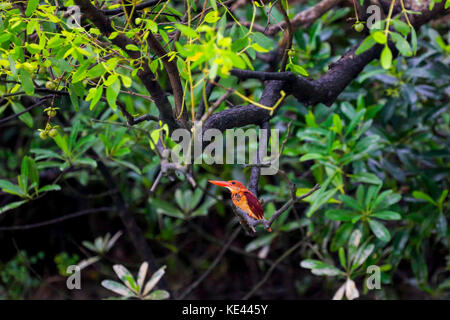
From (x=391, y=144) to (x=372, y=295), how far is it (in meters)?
0.65

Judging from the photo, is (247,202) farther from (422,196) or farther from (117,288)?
(422,196)

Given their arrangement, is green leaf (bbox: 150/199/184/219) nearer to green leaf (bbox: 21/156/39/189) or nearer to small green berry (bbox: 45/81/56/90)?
green leaf (bbox: 21/156/39/189)

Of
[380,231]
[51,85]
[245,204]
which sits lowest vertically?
[380,231]

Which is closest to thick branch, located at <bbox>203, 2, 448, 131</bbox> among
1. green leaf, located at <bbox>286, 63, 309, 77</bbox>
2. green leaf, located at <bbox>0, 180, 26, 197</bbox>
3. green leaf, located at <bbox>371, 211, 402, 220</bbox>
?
green leaf, located at <bbox>286, 63, 309, 77</bbox>

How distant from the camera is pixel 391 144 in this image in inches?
70.9

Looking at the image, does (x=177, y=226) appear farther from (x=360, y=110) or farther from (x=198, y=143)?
(x=198, y=143)

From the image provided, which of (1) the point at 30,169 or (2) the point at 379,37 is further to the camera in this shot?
(1) the point at 30,169

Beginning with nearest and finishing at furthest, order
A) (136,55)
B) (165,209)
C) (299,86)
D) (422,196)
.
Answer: (136,55), (299,86), (422,196), (165,209)

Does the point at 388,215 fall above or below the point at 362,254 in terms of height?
above

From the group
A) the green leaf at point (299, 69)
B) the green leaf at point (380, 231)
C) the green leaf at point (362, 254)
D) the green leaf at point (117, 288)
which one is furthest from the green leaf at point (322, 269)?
the green leaf at point (299, 69)

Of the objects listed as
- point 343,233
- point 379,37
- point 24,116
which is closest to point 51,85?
point 24,116

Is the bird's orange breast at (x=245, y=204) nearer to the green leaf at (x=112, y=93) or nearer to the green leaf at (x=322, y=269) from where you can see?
the green leaf at (x=112, y=93)

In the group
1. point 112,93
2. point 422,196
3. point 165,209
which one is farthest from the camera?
point 165,209
